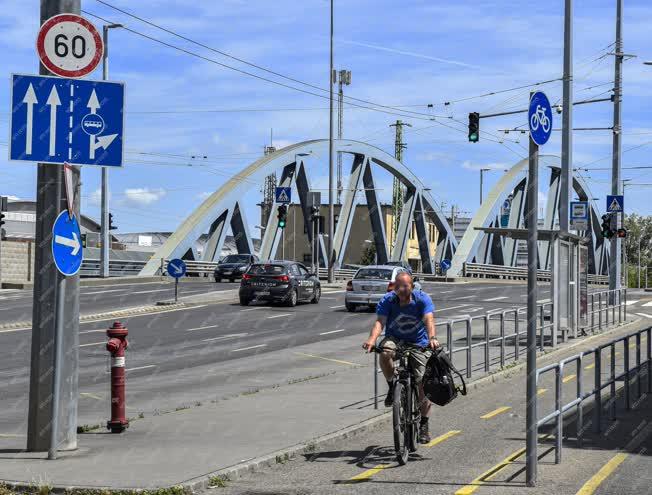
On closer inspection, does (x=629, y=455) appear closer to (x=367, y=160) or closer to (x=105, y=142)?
(x=105, y=142)

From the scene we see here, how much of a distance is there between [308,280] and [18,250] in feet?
62.1

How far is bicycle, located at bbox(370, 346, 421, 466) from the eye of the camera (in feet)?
31.2

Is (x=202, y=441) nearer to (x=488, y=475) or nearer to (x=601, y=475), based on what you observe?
(x=488, y=475)

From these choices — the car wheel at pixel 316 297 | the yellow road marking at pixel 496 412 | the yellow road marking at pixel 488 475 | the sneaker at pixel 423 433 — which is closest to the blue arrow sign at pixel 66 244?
the sneaker at pixel 423 433

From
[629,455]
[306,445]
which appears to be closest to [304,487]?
[306,445]

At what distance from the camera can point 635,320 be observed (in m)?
33.2

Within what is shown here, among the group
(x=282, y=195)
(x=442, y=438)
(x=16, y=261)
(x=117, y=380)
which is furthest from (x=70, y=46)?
(x=282, y=195)

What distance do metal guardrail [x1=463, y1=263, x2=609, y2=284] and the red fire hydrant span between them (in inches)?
2696

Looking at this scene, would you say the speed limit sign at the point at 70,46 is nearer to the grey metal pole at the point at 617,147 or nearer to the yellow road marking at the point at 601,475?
the yellow road marking at the point at 601,475

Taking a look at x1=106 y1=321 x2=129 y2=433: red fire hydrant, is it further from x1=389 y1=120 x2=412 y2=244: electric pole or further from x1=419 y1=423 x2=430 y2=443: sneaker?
x1=389 y1=120 x2=412 y2=244: electric pole

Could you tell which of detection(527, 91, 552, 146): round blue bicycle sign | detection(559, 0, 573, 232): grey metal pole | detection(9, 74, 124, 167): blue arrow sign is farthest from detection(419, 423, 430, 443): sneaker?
detection(559, 0, 573, 232): grey metal pole

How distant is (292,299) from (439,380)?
90.9 ft

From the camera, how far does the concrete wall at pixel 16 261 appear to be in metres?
51.4

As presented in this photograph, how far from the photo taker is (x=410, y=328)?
34.0ft
